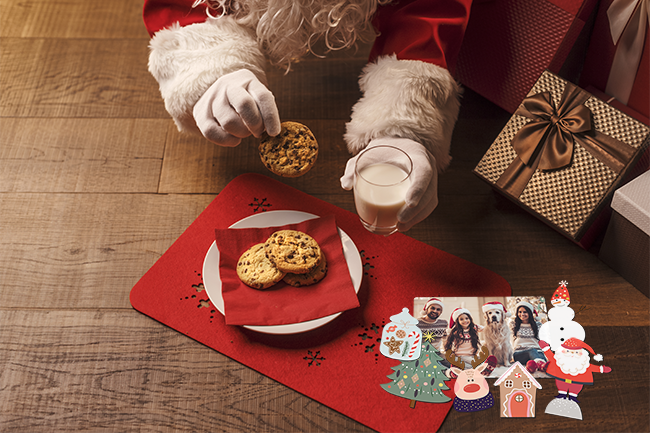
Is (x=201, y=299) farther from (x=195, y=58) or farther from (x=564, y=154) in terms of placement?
(x=564, y=154)

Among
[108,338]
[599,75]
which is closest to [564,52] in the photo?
[599,75]

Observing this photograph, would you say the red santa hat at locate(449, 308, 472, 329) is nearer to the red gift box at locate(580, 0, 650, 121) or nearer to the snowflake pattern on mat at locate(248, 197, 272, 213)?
the snowflake pattern on mat at locate(248, 197, 272, 213)

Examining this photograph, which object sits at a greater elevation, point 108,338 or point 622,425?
point 622,425

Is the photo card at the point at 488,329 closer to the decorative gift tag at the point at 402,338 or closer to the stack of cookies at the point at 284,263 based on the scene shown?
the decorative gift tag at the point at 402,338

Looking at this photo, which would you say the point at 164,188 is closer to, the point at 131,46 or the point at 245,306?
the point at 245,306

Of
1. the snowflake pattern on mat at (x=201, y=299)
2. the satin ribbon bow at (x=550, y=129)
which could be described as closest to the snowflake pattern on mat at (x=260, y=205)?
the snowflake pattern on mat at (x=201, y=299)

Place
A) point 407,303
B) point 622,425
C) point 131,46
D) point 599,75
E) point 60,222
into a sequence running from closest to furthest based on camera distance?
point 622,425, point 407,303, point 60,222, point 599,75, point 131,46

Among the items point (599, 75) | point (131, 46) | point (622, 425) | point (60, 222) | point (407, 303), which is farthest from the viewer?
point (131, 46)

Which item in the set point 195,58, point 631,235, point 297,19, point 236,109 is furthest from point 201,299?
point 631,235
